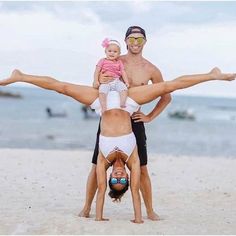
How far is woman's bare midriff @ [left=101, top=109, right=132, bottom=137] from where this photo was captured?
7.15 metres

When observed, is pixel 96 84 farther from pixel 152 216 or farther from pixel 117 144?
pixel 152 216

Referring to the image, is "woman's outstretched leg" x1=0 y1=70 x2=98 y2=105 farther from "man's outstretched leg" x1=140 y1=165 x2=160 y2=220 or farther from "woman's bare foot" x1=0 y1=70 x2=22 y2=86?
"man's outstretched leg" x1=140 y1=165 x2=160 y2=220

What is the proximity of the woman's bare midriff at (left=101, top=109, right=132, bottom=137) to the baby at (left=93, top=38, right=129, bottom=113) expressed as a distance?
10 centimetres

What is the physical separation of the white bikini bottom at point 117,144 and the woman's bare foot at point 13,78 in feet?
3.69

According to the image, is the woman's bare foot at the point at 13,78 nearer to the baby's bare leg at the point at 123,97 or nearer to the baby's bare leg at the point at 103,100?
the baby's bare leg at the point at 103,100

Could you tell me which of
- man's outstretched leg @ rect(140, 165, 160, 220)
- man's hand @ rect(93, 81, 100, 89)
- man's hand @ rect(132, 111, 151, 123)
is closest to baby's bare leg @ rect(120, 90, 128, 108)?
man's hand @ rect(93, 81, 100, 89)

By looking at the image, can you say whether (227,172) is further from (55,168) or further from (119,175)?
(119,175)

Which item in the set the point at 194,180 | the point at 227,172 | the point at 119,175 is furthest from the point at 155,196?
the point at 227,172

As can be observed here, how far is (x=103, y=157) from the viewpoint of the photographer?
723 centimetres

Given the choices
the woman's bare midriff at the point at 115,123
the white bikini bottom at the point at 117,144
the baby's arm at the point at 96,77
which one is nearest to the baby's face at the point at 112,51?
the baby's arm at the point at 96,77

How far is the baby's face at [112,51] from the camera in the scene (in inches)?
275


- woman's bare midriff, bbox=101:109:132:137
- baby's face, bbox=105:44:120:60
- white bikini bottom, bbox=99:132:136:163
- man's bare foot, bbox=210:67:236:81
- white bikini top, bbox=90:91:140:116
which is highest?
baby's face, bbox=105:44:120:60

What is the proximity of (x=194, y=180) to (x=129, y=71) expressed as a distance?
5061mm

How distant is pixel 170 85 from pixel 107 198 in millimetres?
2972
